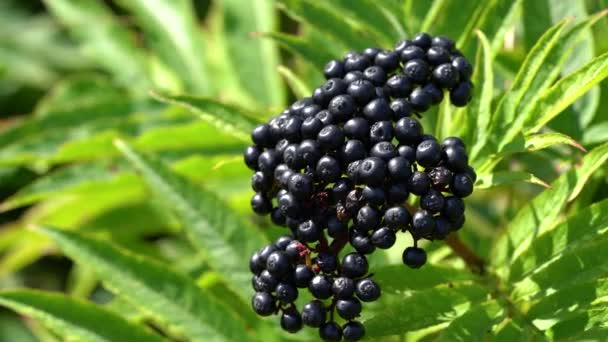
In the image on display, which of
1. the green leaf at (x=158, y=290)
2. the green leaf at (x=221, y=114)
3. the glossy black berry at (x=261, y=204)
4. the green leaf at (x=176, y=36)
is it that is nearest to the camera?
the glossy black berry at (x=261, y=204)

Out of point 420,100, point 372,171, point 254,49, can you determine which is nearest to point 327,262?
point 372,171

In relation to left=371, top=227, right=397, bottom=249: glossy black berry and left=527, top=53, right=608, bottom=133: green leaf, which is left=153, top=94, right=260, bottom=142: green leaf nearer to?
left=371, top=227, right=397, bottom=249: glossy black berry

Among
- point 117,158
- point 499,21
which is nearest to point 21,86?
point 117,158

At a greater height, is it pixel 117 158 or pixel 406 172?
pixel 117 158

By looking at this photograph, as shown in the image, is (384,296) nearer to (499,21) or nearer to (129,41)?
(499,21)

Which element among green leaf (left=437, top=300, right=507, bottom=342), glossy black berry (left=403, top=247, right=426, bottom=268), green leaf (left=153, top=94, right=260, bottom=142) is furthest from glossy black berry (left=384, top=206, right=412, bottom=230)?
green leaf (left=153, top=94, right=260, bottom=142)

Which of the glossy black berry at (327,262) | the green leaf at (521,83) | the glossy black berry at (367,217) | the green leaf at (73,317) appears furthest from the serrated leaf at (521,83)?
the green leaf at (73,317)

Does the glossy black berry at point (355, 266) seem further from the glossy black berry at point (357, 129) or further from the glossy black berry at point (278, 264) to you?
the glossy black berry at point (357, 129)
